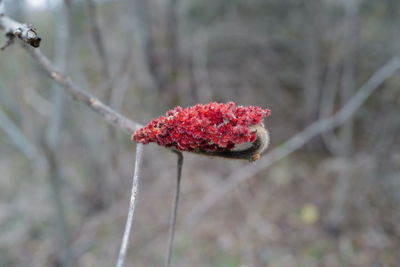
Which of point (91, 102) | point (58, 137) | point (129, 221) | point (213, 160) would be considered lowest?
point (129, 221)

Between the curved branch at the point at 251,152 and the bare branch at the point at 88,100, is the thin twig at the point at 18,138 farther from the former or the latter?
the curved branch at the point at 251,152

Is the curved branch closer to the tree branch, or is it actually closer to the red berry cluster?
the red berry cluster

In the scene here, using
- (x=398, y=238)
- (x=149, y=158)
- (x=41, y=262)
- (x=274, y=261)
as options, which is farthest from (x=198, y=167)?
(x=398, y=238)

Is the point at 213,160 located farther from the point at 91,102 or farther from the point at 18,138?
the point at 91,102

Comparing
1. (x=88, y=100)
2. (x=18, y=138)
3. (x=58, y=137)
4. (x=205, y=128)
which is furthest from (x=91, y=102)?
(x=18, y=138)

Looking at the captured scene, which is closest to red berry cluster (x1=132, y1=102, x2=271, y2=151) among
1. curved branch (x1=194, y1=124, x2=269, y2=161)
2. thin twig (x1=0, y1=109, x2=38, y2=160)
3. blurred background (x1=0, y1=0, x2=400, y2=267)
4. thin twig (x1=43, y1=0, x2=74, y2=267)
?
curved branch (x1=194, y1=124, x2=269, y2=161)

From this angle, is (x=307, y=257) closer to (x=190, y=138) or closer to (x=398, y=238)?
(x=398, y=238)
